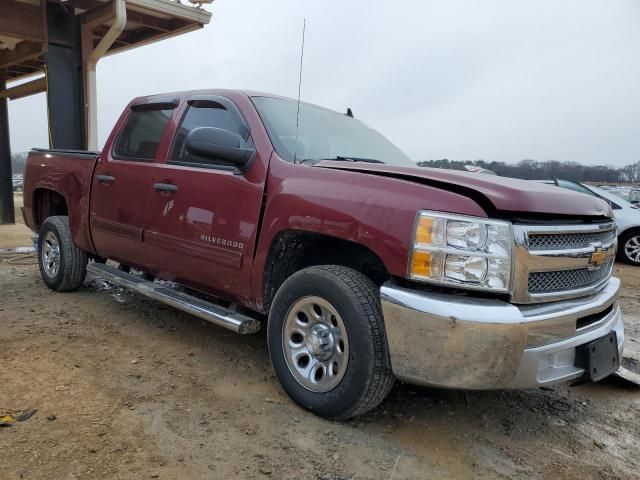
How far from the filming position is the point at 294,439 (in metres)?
2.46

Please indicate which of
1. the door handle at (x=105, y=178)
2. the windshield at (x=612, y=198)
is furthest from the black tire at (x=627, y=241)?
the door handle at (x=105, y=178)

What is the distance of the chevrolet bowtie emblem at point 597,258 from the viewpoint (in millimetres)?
2625

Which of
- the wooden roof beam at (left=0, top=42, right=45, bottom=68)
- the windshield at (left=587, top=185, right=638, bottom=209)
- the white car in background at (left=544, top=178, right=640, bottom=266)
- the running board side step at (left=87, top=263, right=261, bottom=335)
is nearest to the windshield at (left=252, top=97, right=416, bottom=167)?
the running board side step at (left=87, top=263, right=261, bottom=335)

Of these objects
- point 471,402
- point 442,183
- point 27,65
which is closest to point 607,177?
point 471,402

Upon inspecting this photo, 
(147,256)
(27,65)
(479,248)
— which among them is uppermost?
(27,65)

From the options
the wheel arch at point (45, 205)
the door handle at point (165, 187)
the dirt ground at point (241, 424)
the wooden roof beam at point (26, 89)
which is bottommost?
the dirt ground at point (241, 424)

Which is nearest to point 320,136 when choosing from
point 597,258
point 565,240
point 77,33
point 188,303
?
point 188,303

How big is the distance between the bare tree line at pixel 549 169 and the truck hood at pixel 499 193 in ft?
2.63

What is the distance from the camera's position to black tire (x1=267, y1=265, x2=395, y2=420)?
2.40 m

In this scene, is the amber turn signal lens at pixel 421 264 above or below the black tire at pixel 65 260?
above

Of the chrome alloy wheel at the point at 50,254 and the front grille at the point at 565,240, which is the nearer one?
the front grille at the point at 565,240

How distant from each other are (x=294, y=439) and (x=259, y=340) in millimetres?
1524

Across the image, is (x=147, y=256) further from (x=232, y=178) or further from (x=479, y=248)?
(x=479, y=248)

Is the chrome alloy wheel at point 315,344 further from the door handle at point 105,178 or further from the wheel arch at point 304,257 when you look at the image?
the door handle at point 105,178
